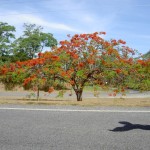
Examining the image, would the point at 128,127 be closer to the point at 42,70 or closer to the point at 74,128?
the point at 74,128

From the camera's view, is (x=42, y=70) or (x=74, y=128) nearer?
(x=74, y=128)

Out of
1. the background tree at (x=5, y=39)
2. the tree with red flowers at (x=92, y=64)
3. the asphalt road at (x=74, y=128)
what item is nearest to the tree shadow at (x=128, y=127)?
the asphalt road at (x=74, y=128)

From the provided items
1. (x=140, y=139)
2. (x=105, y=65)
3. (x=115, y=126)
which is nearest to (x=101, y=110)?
(x=115, y=126)

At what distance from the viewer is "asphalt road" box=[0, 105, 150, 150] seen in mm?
4547

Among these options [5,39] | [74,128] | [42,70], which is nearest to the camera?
[74,128]

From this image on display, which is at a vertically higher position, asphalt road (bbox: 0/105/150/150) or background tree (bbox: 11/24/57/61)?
background tree (bbox: 11/24/57/61)

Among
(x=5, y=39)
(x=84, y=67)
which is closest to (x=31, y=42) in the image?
(x=5, y=39)

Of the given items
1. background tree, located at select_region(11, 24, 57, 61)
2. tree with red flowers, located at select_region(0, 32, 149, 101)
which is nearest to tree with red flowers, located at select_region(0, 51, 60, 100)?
tree with red flowers, located at select_region(0, 32, 149, 101)

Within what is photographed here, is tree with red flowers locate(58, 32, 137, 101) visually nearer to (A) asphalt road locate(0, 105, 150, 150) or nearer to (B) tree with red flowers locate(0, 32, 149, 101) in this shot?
(B) tree with red flowers locate(0, 32, 149, 101)

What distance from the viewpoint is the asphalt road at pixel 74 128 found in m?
4.55

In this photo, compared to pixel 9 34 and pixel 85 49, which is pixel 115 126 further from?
pixel 9 34

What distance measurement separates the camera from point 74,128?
18.5 feet

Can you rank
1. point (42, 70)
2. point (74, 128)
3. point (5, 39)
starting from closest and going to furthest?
point (74, 128) → point (42, 70) → point (5, 39)

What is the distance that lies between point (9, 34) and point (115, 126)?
39693mm
